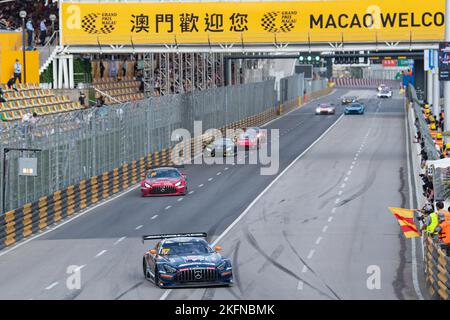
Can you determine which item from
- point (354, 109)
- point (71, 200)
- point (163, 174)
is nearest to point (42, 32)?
point (163, 174)

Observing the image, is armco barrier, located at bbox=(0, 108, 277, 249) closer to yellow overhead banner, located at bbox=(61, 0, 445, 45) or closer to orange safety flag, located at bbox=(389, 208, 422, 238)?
yellow overhead banner, located at bbox=(61, 0, 445, 45)

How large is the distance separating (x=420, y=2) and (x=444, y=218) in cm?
3890

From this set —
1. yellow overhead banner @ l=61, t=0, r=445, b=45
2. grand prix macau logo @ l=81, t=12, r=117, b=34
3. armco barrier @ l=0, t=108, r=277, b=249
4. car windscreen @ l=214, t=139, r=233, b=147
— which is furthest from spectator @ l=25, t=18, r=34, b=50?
car windscreen @ l=214, t=139, r=233, b=147

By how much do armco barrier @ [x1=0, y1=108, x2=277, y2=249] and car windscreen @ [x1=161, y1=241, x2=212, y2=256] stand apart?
877 cm

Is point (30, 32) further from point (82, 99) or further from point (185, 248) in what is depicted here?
point (185, 248)

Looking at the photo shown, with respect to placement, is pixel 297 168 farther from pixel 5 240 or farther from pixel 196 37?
pixel 5 240

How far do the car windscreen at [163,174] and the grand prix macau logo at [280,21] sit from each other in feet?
55.8

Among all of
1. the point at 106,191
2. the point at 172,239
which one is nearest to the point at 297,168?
the point at 106,191

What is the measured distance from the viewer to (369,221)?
43.2m

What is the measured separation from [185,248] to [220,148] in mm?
40308

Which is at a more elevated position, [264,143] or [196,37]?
[196,37]

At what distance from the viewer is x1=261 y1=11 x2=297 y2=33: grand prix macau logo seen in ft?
221

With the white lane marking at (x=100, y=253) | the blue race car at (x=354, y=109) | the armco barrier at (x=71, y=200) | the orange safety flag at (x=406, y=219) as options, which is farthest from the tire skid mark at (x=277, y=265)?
the blue race car at (x=354, y=109)

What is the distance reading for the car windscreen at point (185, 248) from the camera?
100 ft
